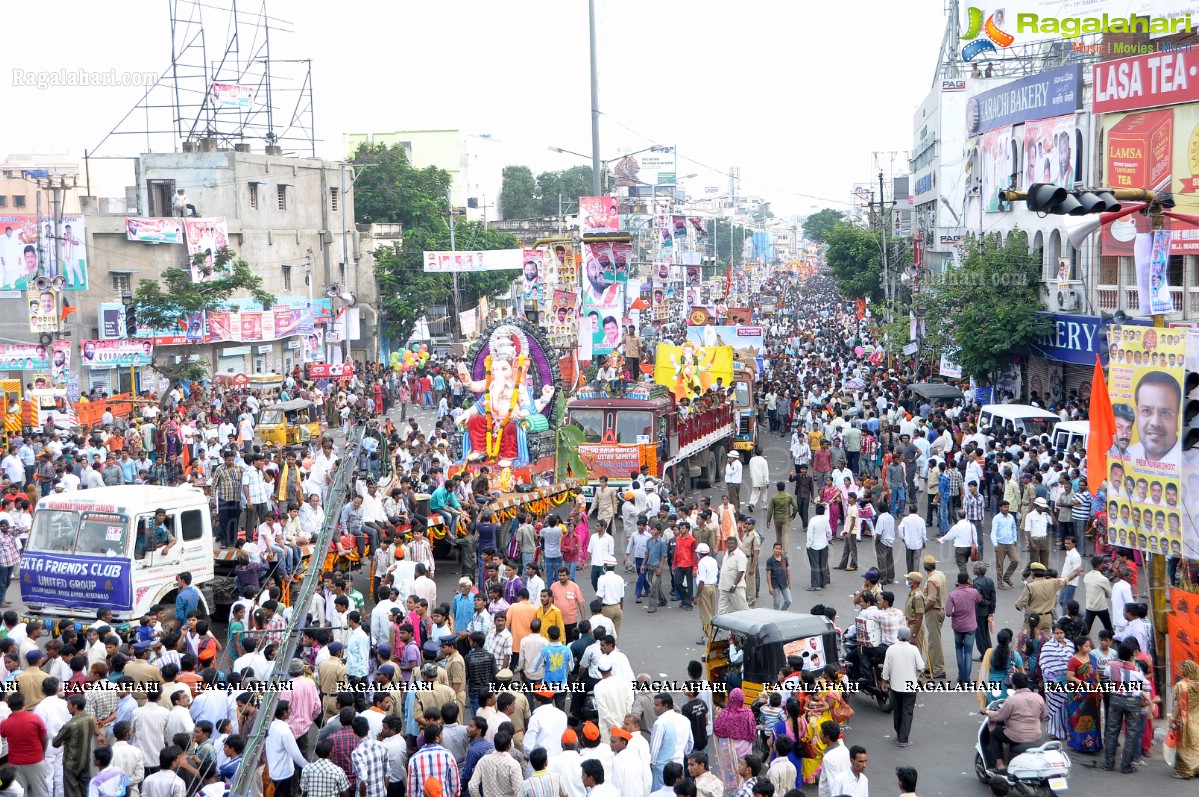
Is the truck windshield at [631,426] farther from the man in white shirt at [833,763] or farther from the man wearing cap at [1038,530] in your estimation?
the man in white shirt at [833,763]

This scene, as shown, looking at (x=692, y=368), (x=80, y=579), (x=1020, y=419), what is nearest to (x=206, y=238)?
(x=692, y=368)

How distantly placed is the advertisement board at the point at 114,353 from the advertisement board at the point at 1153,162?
27.1 metres

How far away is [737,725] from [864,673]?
3222mm

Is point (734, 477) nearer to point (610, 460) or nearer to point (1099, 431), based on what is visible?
point (610, 460)

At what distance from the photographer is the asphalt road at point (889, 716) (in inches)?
459

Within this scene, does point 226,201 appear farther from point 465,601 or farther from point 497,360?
point 465,601

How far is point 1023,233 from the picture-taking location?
Result: 117 feet

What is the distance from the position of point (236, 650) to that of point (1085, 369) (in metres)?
24.7

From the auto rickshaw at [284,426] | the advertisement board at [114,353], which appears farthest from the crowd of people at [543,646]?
the advertisement board at [114,353]

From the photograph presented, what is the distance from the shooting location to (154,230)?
43.5 metres

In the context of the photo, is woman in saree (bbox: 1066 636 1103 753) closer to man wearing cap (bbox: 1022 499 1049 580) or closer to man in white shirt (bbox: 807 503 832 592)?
man in white shirt (bbox: 807 503 832 592)

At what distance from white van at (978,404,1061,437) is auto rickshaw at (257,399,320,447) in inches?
581

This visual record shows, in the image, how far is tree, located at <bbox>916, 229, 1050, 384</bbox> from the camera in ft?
107

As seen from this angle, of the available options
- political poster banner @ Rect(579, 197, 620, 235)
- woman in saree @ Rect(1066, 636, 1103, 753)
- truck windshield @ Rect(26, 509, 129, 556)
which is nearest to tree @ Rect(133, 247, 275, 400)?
political poster banner @ Rect(579, 197, 620, 235)
